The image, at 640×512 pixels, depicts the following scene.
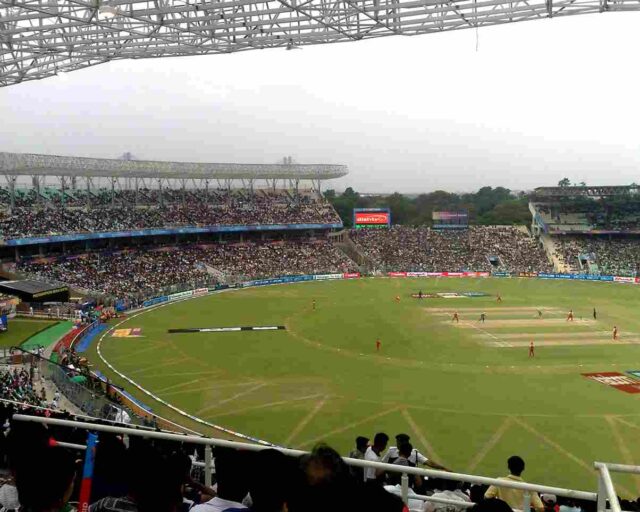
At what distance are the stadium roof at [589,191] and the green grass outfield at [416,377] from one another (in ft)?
134

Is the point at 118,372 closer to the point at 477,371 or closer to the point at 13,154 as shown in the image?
the point at 477,371

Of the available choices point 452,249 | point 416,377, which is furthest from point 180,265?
point 416,377

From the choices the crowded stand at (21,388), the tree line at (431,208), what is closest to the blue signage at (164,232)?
the tree line at (431,208)

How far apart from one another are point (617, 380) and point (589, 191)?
67.3 m

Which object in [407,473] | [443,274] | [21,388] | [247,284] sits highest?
[407,473]

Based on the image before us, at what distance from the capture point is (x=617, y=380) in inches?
993

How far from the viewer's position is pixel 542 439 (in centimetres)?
1850

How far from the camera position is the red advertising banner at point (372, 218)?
276 ft

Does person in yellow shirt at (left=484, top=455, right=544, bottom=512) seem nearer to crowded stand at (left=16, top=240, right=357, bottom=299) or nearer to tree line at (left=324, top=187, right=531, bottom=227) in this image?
crowded stand at (left=16, top=240, right=357, bottom=299)

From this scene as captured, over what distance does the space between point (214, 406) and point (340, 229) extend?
67.2 meters

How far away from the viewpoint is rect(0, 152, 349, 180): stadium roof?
55.7m

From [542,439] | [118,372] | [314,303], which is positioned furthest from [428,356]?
[314,303]

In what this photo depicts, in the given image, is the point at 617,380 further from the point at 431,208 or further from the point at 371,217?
the point at 431,208

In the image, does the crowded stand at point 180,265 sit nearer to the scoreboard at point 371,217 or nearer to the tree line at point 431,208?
the scoreboard at point 371,217
